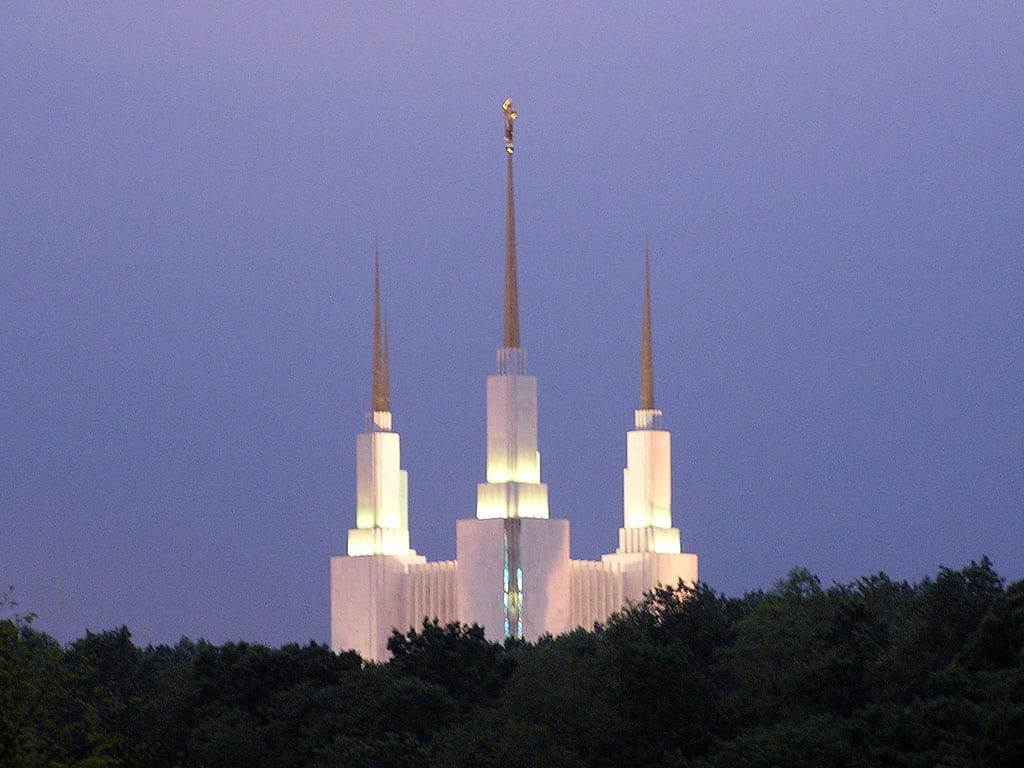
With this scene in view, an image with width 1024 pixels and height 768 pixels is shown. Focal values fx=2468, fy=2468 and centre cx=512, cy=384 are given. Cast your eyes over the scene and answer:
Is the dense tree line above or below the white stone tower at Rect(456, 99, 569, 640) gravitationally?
below

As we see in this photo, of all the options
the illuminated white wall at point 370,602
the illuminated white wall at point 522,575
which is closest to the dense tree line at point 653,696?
the illuminated white wall at point 522,575

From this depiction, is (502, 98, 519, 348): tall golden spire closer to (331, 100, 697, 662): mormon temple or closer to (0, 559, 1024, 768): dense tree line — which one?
(331, 100, 697, 662): mormon temple

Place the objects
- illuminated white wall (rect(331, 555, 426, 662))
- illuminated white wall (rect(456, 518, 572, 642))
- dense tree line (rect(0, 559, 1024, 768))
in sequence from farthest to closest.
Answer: illuminated white wall (rect(331, 555, 426, 662))
illuminated white wall (rect(456, 518, 572, 642))
dense tree line (rect(0, 559, 1024, 768))

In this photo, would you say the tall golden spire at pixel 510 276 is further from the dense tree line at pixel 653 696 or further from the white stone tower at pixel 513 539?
the dense tree line at pixel 653 696

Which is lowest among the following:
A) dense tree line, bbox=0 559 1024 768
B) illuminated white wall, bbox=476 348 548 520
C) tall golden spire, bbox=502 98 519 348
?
dense tree line, bbox=0 559 1024 768

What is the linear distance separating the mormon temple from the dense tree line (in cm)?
416

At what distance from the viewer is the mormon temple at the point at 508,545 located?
181 ft

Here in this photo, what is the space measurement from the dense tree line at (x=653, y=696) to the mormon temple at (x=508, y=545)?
4.16 meters

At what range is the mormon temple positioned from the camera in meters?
55.2

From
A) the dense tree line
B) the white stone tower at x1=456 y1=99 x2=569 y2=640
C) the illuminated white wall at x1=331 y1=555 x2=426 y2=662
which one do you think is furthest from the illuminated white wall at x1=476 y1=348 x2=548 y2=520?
the dense tree line

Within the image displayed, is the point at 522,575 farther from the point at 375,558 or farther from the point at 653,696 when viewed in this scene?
the point at 653,696

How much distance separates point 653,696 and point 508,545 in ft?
45.2

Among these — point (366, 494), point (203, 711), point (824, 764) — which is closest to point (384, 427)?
point (366, 494)

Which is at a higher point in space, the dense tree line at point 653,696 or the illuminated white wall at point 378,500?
the illuminated white wall at point 378,500
